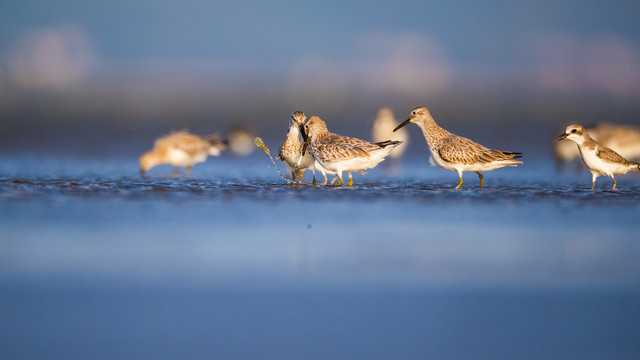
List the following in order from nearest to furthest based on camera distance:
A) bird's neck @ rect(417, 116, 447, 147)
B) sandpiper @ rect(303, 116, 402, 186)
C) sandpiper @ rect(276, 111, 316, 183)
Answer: sandpiper @ rect(303, 116, 402, 186) → bird's neck @ rect(417, 116, 447, 147) → sandpiper @ rect(276, 111, 316, 183)

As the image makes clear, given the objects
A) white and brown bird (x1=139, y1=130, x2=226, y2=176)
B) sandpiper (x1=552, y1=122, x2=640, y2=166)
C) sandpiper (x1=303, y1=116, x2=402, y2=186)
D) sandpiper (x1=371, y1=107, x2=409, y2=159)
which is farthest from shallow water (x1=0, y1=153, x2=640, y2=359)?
sandpiper (x1=371, y1=107, x2=409, y2=159)

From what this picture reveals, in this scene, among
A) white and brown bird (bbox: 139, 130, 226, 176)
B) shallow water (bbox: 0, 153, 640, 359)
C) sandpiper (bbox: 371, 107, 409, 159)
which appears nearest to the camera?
shallow water (bbox: 0, 153, 640, 359)

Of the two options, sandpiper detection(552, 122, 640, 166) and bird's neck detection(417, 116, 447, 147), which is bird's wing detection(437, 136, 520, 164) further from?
sandpiper detection(552, 122, 640, 166)

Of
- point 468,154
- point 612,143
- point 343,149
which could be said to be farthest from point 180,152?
point 612,143

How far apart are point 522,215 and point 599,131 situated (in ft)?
26.8

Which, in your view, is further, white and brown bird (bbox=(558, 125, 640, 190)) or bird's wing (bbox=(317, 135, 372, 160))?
white and brown bird (bbox=(558, 125, 640, 190))

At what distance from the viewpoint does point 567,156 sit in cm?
1511

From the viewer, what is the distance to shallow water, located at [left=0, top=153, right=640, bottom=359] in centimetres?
402

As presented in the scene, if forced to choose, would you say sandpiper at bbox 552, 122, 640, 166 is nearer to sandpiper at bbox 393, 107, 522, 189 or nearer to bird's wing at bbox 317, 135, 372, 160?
sandpiper at bbox 393, 107, 522, 189

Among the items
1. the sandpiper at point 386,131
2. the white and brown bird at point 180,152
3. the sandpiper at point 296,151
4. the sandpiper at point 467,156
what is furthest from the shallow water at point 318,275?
the sandpiper at point 386,131

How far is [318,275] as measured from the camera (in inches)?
205

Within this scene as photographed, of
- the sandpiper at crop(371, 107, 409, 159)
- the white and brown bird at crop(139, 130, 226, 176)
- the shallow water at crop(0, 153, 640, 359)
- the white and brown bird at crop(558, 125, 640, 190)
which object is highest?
the sandpiper at crop(371, 107, 409, 159)

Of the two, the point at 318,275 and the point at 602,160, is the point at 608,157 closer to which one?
the point at 602,160

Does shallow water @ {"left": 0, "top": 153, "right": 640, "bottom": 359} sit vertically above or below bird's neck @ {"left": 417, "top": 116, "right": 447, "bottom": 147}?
below
